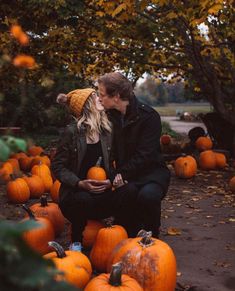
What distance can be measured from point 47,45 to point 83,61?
41.9 inches

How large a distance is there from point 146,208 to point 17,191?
2.56 metres

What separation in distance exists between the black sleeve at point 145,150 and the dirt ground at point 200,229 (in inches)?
32.1

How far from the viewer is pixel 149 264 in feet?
10.2

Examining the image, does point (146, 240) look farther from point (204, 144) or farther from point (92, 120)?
point (204, 144)

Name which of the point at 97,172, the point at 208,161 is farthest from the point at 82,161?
the point at 208,161

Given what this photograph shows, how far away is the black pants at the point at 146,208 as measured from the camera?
3.83 meters

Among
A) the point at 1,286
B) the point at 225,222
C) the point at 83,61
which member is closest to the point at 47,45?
the point at 83,61

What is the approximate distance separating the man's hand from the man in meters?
0.09

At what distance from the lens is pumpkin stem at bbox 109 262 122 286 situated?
105 inches

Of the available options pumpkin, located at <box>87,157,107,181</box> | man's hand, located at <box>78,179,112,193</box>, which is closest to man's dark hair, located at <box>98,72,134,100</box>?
pumpkin, located at <box>87,157,107,181</box>

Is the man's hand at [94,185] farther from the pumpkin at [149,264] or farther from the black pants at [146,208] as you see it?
the pumpkin at [149,264]

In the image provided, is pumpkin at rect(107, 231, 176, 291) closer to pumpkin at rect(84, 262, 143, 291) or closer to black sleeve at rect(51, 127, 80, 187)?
pumpkin at rect(84, 262, 143, 291)

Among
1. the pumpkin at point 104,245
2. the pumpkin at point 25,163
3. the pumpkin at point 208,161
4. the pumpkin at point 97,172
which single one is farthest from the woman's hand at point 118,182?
the pumpkin at point 208,161

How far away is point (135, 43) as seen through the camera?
352 inches
